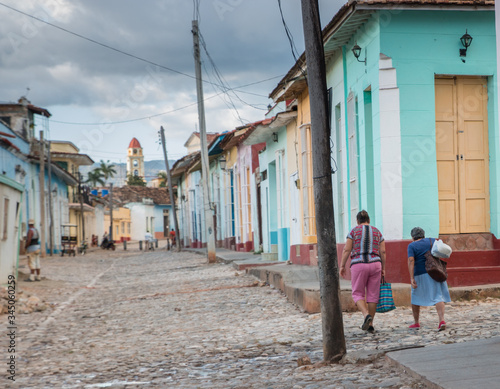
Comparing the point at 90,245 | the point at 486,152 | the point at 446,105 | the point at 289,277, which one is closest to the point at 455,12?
the point at 446,105

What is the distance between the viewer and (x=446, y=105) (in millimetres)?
10922

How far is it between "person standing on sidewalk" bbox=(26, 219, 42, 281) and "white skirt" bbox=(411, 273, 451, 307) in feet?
35.4

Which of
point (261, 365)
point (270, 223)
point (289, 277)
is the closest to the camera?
point (261, 365)

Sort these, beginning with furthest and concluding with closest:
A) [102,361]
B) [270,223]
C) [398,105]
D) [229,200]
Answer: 1. [229,200]
2. [270,223]
3. [398,105]
4. [102,361]

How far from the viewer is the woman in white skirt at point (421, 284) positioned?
301 inches

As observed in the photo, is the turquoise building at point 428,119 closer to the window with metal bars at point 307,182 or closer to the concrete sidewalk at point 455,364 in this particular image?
the window with metal bars at point 307,182

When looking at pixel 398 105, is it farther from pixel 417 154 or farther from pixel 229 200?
pixel 229 200

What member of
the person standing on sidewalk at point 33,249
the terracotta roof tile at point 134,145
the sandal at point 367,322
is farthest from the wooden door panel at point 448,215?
the terracotta roof tile at point 134,145

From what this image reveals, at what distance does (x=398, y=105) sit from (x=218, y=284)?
641 cm

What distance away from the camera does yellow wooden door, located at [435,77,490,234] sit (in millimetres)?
10891

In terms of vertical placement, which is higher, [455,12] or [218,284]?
[455,12]

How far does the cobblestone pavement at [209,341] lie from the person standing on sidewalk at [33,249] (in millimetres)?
3413

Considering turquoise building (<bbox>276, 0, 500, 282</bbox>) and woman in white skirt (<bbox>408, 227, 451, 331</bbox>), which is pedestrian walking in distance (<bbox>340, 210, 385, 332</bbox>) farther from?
turquoise building (<bbox>276, 0, 500, 282</bbox>)

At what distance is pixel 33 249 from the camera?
1644 centimetres
